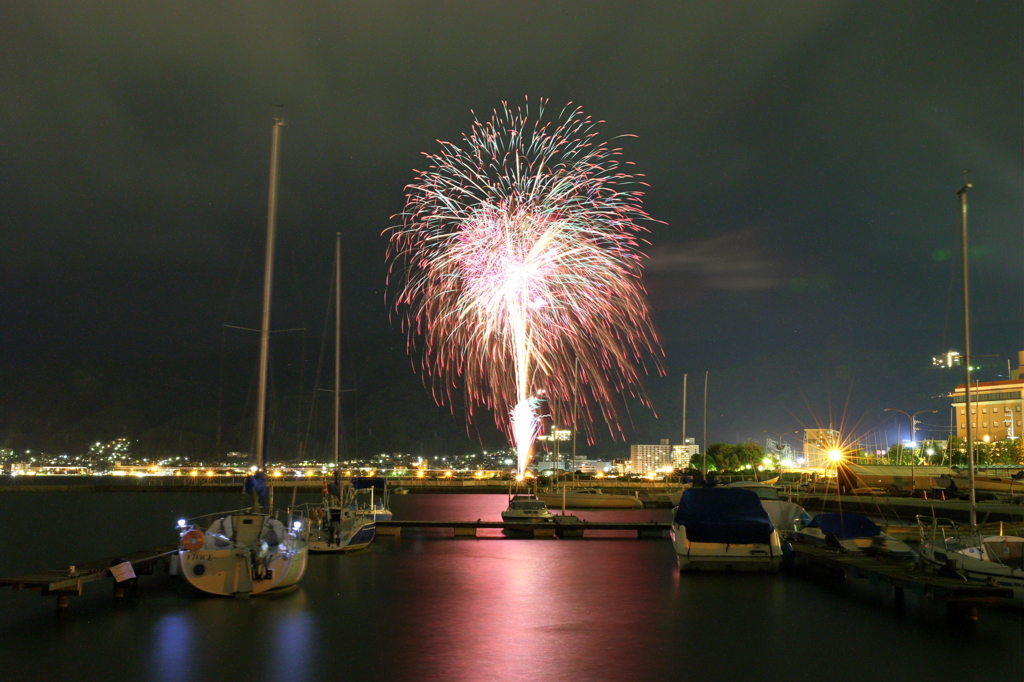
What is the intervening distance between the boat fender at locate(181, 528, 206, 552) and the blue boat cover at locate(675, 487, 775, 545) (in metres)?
12.0

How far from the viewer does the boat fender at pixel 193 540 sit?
61.7 feet

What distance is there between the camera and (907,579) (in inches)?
677

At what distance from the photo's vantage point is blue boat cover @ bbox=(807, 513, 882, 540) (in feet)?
79.3

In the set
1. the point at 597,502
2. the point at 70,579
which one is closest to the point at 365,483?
the point at 70,579

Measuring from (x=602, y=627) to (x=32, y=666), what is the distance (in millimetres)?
9833

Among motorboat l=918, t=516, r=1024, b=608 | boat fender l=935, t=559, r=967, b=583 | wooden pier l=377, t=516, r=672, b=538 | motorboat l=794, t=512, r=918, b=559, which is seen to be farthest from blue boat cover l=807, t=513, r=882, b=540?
wooden pier l=377, t=516, r=672, b=538

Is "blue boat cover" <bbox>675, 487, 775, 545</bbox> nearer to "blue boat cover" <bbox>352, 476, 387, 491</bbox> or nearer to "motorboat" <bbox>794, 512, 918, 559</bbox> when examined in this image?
"motorboat" <bbox>794, 512, 918, 559</bbox>

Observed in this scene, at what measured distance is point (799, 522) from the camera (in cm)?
3084

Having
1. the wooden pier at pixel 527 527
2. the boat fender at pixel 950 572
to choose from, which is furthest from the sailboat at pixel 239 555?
the wooden pier at pixel 527 527

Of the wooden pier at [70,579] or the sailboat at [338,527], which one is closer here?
the wooden pier at [70,579]

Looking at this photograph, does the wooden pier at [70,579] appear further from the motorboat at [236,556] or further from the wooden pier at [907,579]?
the wooden pier at [907,579]

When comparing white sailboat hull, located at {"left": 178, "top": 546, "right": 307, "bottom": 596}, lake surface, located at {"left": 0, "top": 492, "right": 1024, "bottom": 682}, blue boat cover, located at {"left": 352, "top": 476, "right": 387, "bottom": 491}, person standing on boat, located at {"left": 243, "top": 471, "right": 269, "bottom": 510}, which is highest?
person standing on boat, located at {"left": 243, "top": 471, "right": 269, "bottom": 510}

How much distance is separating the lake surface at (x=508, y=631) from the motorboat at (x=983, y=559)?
0.78 m

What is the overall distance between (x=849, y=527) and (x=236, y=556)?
54.4ft
